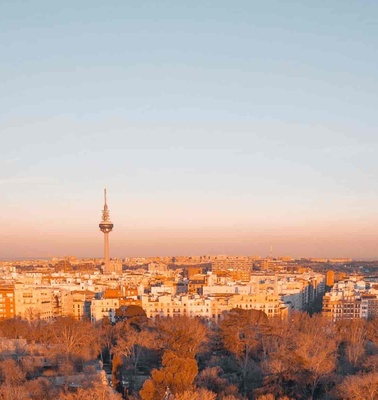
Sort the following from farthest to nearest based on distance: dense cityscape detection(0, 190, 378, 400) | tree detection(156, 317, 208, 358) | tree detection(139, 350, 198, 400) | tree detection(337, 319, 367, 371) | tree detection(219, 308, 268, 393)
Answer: tree detection(219, 308, 268, 393), tree detection(337, 319, 367, 371), tree detection(156, 317, 208, 358), dense cityscape detection(0, 190, 378, 400), tree detection(139, 350, 198, 400)

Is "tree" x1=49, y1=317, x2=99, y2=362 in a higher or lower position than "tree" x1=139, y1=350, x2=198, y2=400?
lower

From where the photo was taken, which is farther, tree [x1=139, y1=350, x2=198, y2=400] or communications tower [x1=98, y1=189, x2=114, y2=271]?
communications tower [x1=98, y1=189, x2=114, y2=271]

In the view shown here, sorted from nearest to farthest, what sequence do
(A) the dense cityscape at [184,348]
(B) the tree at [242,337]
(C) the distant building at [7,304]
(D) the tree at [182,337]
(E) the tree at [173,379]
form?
(E) the tree at [173,379] < (A) the dense cityscape at [184,348] < (D) the tree at [182,337] < (B) the tree at [242,337] < (C) the distant building at [7,304]

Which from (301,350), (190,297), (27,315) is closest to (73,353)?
(301,350)

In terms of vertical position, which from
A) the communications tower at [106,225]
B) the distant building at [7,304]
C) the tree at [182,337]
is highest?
the communications tower at [106,225]

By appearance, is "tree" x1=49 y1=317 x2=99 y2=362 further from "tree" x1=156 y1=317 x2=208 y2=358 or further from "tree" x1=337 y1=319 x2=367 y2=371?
"tree" x1=337 y1=319 x2=367 y2=371

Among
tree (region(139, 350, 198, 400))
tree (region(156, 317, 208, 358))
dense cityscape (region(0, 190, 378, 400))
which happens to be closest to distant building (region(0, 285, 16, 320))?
dense cityscape (region(0, 190, 378, 400))

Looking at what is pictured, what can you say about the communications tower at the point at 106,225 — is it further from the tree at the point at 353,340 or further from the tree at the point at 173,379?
the tree at the point at 173,379

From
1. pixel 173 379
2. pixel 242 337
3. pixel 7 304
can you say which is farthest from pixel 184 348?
pixel 7 304

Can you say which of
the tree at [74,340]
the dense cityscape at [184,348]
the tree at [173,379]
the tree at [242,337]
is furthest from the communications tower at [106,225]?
the tree at [173,379]

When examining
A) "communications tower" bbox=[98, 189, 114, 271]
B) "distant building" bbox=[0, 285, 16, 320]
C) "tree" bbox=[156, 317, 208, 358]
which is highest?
"communications tower" bbox=[98, 189, 114, 271]

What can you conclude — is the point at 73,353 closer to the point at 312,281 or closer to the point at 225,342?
the point at 225,342
